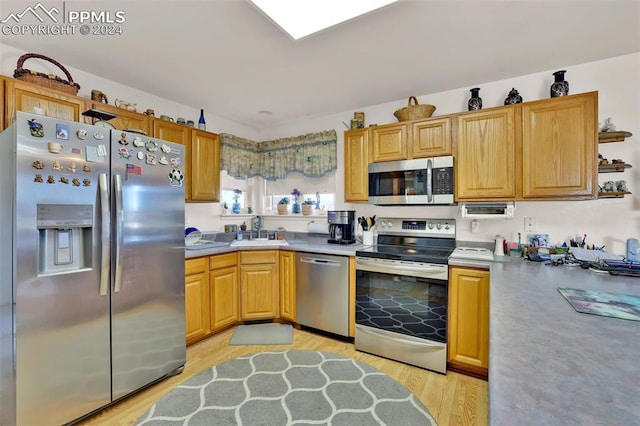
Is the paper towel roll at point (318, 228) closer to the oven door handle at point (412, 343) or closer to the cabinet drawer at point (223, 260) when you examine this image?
the cabinet drawer at point (223, 260)

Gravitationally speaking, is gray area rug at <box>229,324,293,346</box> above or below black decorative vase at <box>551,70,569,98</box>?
below

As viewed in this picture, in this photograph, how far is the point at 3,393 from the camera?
1.55m

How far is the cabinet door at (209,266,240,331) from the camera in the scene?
280 cm

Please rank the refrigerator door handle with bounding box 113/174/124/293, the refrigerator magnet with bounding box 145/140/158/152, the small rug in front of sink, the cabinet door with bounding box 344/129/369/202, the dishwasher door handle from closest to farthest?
1. the small rug in front of sink
2. the refrigerator door handle with bounding box 113/174/124/293
3. the refrigerator magnet with bounding box 145/140/158/152
4. the dishwasher door handle
5. the cabinet door with bounding box 344/129/369/202

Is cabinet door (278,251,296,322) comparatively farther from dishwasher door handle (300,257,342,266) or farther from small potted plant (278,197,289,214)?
small potted plant (278,197,289,214)

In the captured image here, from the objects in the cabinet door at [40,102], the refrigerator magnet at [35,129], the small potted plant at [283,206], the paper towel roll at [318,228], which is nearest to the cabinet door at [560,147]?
the paper towel roll at [318,228]

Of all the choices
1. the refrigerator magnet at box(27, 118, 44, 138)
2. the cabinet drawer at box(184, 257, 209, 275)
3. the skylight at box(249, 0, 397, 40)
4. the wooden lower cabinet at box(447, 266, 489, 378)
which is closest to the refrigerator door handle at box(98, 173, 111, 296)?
the refrigerator magnet at box(27, 118, 44, 138)

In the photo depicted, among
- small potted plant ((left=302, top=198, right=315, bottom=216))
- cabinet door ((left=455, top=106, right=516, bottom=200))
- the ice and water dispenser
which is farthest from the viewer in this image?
small potted plant ((left=302, top=198, right=315, bottom=216))

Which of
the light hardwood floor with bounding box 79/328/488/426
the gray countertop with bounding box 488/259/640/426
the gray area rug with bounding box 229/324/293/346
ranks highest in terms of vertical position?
the gray countertop with bounding box 488/259/640/426

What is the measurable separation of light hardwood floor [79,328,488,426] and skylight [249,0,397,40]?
8.07 ft

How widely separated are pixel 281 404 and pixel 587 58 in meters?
3.50

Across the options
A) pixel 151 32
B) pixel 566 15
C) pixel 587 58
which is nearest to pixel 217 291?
pixel 151 32

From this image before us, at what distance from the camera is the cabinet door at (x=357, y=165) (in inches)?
116

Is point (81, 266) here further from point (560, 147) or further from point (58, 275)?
point (560, 147)
